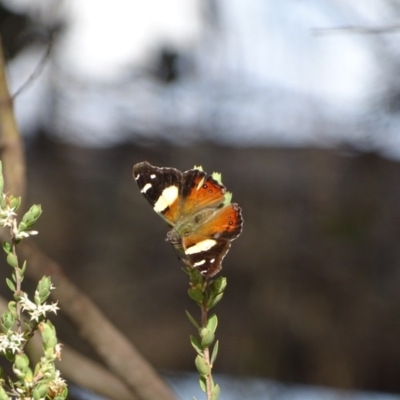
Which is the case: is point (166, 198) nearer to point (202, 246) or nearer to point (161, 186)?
point (161, 186)

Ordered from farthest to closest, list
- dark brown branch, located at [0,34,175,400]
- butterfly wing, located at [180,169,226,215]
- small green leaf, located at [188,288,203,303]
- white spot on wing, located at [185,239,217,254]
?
dark brown branch, located at [0,34,175,400], butterfly wing, located at [180,169,226,215], white spot on wing, located at [185,239,217,254], small green leaf, located at [188,288,203,303]

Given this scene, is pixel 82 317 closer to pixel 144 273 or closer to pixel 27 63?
pixel 144 273

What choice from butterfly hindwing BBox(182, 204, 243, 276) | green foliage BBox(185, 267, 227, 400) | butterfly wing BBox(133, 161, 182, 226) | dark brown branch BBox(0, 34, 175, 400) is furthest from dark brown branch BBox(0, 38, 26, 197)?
green foliage BBox(185, 267, 227, 400)

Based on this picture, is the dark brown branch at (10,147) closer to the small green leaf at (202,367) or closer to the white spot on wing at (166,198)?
the white spot on wing at (166,198)

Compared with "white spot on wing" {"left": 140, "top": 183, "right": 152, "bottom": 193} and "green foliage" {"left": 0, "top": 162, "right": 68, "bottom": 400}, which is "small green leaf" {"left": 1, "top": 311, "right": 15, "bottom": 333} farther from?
"white spot on wing" {"left": 140, "top": 183, "right": 152, "bottom": 193}

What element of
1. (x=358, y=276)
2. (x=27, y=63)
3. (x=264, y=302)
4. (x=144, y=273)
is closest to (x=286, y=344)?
(x=264, y=302)

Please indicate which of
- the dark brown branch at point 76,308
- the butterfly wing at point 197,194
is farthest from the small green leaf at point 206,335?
the dark brown branch at point 76,308
